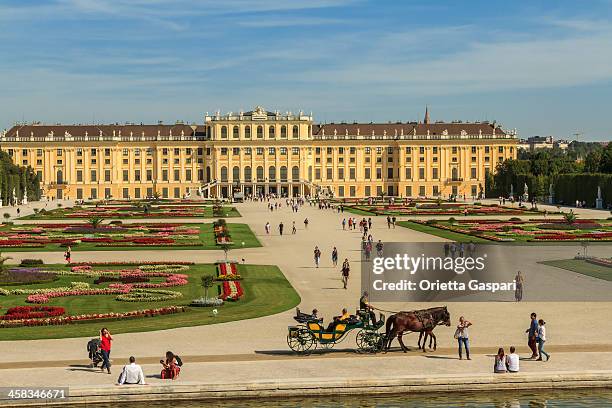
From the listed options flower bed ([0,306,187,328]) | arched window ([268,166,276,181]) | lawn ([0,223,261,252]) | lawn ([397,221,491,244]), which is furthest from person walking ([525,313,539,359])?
arched window ([268,166,276,181])

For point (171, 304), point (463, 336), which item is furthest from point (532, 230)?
point (463, 336)

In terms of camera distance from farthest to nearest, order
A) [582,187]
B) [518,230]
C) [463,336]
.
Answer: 1. [582,187]
2. [518,230]
3. [463,336]

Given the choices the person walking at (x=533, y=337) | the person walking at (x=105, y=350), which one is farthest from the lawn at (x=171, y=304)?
the person walking at (x=533, y=337)

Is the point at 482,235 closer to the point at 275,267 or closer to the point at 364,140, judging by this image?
the point at 275,267

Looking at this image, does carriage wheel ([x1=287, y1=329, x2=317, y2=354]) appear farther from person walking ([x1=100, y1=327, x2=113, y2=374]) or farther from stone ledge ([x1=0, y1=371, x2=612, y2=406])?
person walking ([x1=100, y1=327, x2=113, y2=374])

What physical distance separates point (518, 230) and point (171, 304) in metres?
33.7

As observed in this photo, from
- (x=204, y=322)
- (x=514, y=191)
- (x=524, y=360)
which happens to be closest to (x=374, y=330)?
(x=524, y=360)

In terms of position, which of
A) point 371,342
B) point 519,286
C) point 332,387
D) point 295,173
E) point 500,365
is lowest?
point 332,387

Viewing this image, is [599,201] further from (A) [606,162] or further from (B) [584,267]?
(B) [584,267]

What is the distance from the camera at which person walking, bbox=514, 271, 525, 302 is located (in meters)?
25.6

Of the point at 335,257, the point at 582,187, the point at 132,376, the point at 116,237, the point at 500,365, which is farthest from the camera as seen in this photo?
the point at 582,187

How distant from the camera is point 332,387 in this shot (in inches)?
749

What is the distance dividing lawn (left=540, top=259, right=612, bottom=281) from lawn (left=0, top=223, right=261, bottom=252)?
1810 centimetres

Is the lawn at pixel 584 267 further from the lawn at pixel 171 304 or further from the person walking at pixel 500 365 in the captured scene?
the person walking at pixel 500 365
